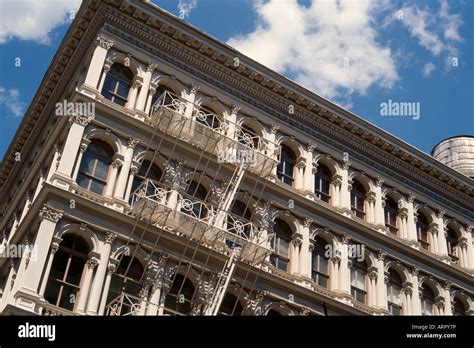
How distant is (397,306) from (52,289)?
1520 cm

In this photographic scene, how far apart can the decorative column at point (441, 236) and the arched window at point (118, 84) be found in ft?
54.3

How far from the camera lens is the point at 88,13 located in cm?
2852

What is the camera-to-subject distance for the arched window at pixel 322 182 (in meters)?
31.1

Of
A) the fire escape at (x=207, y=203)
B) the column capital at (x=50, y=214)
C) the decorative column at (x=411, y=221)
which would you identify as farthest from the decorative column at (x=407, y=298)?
the column capital at (x=50, y=214)

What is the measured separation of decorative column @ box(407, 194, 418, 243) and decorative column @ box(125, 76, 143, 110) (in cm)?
1417

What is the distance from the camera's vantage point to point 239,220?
87.8 ft

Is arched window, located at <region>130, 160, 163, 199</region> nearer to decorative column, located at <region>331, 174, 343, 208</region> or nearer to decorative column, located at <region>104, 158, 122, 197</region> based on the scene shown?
decorative column, located at <region>104, 158, 122, 197</region>

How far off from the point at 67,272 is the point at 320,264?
425 inches

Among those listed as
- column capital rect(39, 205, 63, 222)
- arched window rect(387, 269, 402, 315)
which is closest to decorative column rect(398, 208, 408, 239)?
arched window rect(387, 269, 402, 315)

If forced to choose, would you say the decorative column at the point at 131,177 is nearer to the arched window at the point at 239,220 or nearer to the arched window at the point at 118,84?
the arched window at the point at 118,84

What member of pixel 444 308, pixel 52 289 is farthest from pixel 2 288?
pixel 444 308
